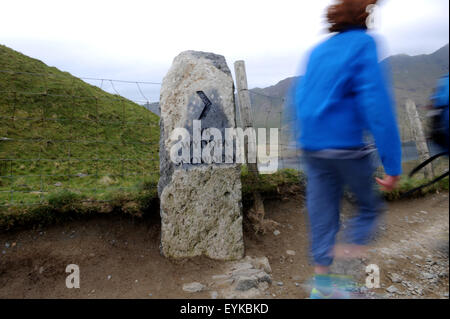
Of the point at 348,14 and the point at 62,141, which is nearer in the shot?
the point at 348,14

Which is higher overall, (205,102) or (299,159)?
(205,102)

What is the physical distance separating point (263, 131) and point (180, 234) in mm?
2560

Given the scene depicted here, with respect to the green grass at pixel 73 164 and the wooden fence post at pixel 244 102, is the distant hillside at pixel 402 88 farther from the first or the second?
the green grass at pixel 73 164

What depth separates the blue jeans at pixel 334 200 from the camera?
6.37 feet

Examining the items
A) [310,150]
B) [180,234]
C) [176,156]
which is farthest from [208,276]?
[310,150]

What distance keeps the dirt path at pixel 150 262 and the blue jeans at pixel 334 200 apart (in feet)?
4.78

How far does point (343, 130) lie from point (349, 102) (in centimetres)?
19

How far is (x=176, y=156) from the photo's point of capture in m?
3.95

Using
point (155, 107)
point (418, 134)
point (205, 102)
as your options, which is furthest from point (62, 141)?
point (418, 134)

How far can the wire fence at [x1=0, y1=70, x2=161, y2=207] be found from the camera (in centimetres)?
489

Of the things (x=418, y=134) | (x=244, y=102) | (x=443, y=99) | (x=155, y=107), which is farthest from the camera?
(x=418, y=134)

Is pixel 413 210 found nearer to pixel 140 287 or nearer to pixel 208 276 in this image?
pixel 208 276

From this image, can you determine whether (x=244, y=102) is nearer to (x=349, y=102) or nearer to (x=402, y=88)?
(x=402, y=88)

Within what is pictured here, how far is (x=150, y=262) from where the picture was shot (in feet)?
13.2
